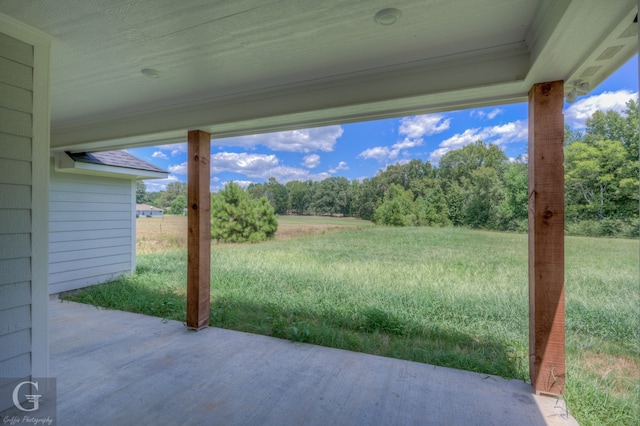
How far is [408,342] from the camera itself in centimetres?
287

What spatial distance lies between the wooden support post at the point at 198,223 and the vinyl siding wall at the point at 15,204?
1338 mm

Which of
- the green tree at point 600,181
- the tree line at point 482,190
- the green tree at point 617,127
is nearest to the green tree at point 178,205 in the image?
the tree line at point 482,190

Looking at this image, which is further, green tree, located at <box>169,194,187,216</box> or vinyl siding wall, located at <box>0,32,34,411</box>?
green tree, located at <box>169,194,187,216</box>

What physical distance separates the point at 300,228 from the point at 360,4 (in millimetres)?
4270

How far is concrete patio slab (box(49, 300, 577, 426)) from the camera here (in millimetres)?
1789

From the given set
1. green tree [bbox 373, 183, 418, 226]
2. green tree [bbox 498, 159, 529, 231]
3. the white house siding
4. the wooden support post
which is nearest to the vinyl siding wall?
the wooden support post

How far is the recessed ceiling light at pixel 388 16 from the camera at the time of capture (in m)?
1.50

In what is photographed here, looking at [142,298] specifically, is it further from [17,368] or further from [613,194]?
[613,194]

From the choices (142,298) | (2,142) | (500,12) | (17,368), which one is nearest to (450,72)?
(500,12)

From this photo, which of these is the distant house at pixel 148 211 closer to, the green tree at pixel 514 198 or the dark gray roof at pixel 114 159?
the dark gray roof at pixel 114 159

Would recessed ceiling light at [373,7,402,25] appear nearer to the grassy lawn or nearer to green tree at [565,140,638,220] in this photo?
green tree at [565,140,638,220]

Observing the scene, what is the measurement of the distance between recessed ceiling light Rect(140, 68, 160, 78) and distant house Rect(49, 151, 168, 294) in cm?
307
